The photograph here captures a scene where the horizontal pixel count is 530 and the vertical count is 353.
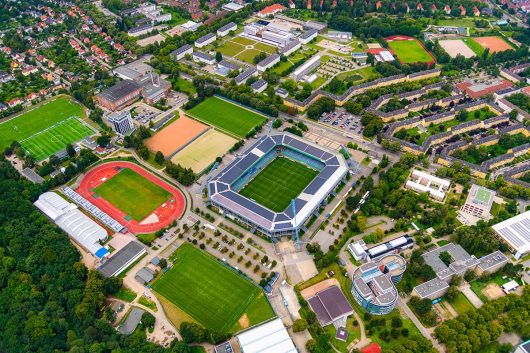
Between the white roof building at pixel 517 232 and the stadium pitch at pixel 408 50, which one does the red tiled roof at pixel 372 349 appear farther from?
the stadium pitch at pixel 408 50

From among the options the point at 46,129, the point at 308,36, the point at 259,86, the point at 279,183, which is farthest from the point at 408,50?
the point at 46,129

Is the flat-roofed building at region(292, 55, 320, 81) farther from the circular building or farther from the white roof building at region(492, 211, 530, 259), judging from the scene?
the white roof building at region(492, 211, 530, 259)

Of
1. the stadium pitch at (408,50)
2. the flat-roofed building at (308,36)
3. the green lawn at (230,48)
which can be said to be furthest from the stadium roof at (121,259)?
the stadium pitch at (408,50)

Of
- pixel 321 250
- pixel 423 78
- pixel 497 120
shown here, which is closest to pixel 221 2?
pixel 423 78

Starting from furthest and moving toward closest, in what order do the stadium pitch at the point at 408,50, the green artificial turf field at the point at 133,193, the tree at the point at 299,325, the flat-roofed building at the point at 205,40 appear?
the flat-roofed building at the point at 205,40 < the stadium pitch at the point at 408,50 < the green artificial turf field at the point at 133,193 < the tree at the point at 299,325

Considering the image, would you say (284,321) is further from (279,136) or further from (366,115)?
(366,115)

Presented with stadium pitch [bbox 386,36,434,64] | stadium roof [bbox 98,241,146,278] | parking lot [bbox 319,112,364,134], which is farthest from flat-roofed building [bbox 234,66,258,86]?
stadium roof [bbox 98,241,146,278]
